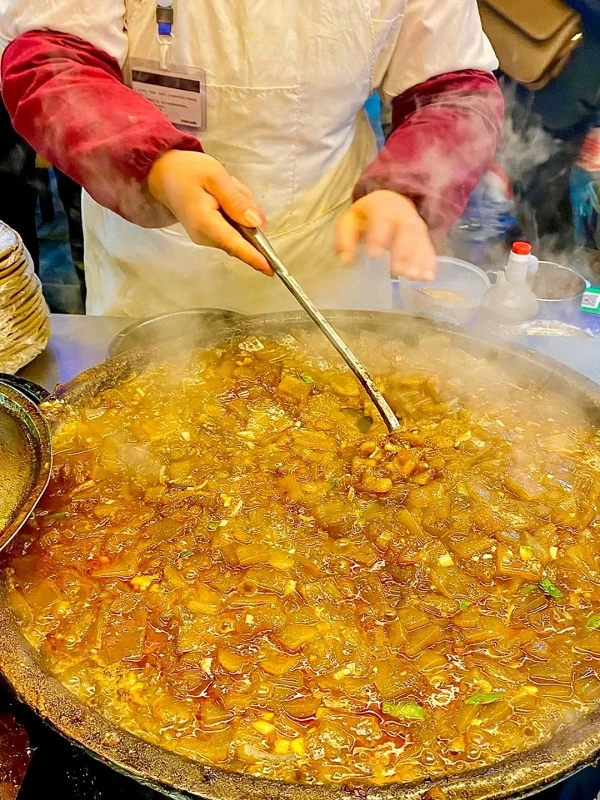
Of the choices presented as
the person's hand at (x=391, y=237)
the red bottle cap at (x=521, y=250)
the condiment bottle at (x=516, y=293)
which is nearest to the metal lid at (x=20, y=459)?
the person's hand at (x=391, y=237)

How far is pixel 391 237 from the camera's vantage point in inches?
77.6

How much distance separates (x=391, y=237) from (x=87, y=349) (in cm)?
128

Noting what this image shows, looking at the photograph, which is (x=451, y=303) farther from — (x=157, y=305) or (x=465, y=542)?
(x=465, y=542)

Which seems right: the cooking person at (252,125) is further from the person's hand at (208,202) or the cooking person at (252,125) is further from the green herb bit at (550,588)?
the green herb bit at (550,588)

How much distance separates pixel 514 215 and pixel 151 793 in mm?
4598

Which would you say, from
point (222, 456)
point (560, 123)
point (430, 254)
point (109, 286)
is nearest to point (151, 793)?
point (222, 456)

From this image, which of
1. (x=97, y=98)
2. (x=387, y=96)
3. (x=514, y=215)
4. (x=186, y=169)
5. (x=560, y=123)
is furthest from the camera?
(x=514, y=215)

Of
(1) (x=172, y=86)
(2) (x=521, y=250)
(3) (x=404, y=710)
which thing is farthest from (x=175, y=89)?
(3) (x=404, y=710)

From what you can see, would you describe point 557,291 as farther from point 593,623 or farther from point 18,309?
point 18,309

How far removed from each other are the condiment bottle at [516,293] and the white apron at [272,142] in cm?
52

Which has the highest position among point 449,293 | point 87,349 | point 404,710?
point 404,710

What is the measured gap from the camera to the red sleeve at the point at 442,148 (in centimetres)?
220

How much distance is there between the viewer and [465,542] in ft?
5.42

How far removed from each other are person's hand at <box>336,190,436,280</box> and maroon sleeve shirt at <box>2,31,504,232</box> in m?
0.20
